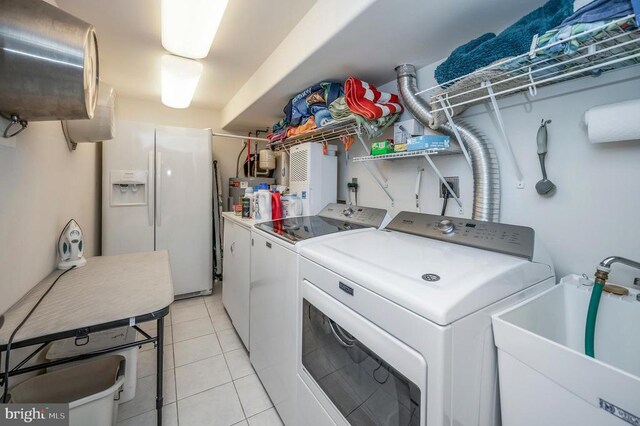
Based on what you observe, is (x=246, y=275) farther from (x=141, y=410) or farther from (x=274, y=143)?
(x=274, y=143)

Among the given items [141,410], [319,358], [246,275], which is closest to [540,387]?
[319,358]

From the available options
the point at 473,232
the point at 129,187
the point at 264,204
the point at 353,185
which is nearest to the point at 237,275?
the point at 264,204

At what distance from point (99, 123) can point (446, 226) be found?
7.58ft

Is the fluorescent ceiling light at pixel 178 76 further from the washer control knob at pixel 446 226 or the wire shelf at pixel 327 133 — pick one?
the washer control knob at pixel 446 226

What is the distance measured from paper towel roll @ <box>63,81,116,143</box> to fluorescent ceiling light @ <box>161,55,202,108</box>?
51cm

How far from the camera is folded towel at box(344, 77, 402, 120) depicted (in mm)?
1601

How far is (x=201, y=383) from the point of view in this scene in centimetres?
181

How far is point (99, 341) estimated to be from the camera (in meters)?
1.54

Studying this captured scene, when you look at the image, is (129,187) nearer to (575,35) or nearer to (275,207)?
(275,207)

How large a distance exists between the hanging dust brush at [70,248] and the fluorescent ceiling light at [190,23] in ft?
4.43

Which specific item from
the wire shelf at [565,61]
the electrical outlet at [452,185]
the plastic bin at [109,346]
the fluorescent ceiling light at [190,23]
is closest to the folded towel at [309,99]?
the fluorescent ceiling light at [190,23]

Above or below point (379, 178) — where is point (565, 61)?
above

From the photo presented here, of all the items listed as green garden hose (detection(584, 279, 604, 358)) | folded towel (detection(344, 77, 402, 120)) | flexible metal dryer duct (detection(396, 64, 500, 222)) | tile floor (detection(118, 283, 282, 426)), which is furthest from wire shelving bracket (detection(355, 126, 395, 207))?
tile floor (detection(118, 283, 282, 426))

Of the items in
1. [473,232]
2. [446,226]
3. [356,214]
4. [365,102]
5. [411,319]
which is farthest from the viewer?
[356,214]
